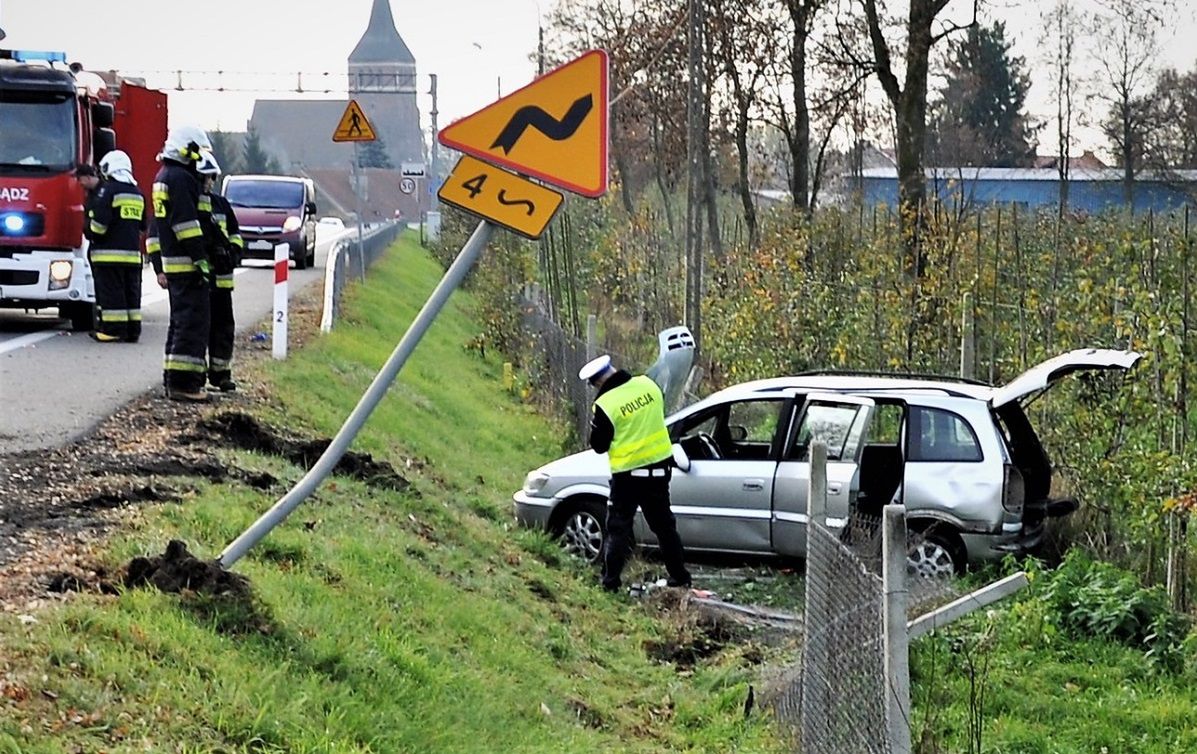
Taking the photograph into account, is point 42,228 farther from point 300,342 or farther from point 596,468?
point 596,468

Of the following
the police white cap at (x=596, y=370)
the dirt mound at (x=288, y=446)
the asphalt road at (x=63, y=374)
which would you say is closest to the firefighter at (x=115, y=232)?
the asphalt road at (x=63, y=374)

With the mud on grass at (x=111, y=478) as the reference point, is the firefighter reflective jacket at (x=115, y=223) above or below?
above

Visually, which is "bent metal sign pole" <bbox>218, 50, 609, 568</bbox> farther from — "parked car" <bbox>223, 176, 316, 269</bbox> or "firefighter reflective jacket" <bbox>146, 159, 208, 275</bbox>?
"parked car" <bbox>223, 176, 316, 269</bbox>

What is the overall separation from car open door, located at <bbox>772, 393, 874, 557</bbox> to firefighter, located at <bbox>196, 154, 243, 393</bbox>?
4.28 metres

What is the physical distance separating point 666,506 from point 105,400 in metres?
4.15

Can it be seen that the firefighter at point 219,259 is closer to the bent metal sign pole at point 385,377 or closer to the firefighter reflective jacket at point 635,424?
the firefighter reflective jacket at point 635,424

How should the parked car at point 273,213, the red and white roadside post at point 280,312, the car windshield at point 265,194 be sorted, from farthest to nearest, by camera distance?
the car windshield at point 265,194
the parked car at point 273,213
the red and white roadside post at point 280,312

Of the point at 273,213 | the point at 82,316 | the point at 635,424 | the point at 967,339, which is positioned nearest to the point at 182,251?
the point at 635,424

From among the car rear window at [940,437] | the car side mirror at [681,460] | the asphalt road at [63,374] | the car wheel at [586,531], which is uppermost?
the asphalt road at [63,374]

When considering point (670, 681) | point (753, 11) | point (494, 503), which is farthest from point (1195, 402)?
point (753, 11)

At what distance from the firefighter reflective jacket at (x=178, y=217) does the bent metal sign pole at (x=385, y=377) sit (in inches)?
172

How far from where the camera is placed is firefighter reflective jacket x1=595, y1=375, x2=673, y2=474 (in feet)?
34.9

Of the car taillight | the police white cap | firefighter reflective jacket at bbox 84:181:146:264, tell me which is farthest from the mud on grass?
the car taillight

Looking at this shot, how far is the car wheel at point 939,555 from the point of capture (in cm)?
1089
